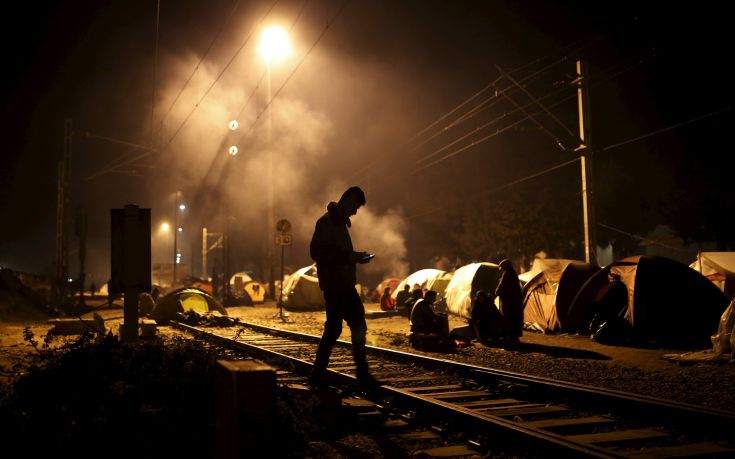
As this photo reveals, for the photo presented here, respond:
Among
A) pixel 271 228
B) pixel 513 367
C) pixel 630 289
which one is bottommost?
pixel 513 367

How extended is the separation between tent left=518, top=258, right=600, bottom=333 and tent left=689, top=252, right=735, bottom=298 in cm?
385

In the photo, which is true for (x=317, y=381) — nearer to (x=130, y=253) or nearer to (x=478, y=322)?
(x=130, y=253)

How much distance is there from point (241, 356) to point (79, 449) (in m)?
6.08

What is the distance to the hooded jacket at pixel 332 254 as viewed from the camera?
6738 millimetres

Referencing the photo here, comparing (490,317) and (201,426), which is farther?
(490,317)

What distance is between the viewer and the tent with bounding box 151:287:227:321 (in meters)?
19.6

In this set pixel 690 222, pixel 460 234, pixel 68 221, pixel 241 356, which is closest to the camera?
pixel 241 356

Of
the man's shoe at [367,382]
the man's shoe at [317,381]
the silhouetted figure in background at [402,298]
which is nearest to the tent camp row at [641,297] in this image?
the silhouetted figure in background at [402,298]

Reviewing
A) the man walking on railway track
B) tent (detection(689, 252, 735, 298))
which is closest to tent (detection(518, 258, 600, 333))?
tent (detection(689, 252, 735, 298))

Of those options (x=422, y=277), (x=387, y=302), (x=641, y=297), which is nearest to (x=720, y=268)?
(x=641, y=297)

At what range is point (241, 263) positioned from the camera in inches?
2596

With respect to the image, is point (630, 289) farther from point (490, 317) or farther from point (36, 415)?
point (36, 415)

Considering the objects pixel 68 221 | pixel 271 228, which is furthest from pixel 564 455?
pixel 68 221

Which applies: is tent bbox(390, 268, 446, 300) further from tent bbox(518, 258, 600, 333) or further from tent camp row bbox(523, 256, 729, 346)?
tent camp row bbox(523, 256, 729, 346)
